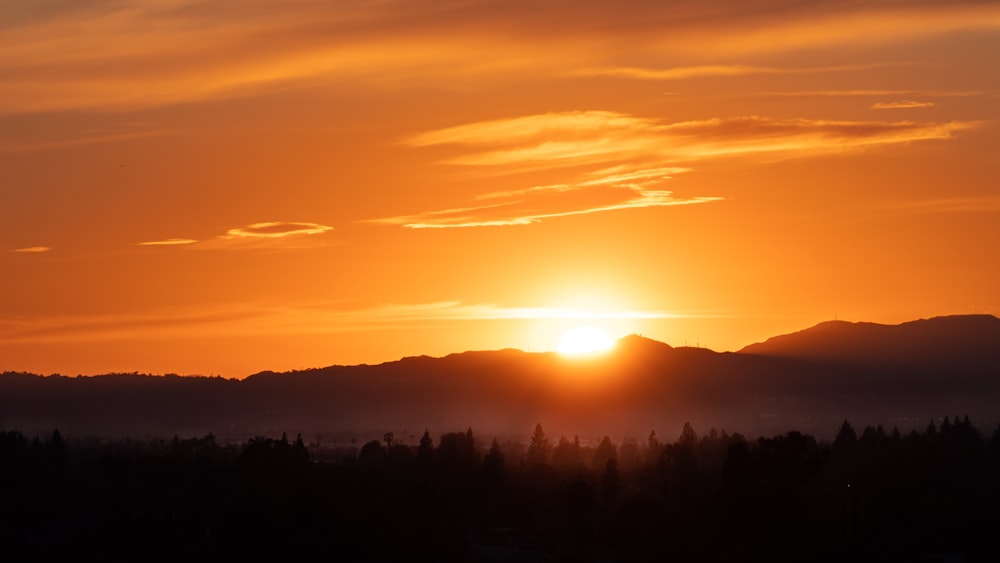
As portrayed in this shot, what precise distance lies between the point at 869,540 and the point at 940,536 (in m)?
10.3

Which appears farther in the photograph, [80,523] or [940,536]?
→ [80,523]

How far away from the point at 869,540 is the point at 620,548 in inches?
834

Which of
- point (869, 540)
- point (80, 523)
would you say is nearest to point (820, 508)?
point (869, 540)

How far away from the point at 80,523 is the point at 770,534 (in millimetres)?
70462

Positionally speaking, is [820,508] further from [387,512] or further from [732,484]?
[387,512]

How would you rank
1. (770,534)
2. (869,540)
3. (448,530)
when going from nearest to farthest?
(770,534) < (869,540) < (448,530)

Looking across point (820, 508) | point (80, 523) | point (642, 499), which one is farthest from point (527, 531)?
point (80, 523)

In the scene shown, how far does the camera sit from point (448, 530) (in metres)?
175

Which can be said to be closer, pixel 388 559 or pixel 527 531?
pixel 388 559

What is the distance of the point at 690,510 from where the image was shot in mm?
166750

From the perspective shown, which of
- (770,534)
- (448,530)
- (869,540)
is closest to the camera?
(770,534)

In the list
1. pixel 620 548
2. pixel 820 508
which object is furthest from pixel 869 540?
pixel 620 548

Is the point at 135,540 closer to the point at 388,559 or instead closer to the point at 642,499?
the point at 388,559

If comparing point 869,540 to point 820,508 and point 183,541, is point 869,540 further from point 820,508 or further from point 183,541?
point 183,541
